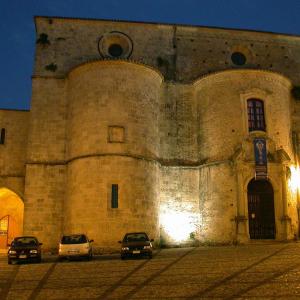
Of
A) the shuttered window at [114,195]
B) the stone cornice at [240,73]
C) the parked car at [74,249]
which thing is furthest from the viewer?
the stone cornice at [240,73]

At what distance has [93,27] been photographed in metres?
29.0

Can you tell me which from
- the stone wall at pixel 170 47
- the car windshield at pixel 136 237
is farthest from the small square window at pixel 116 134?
the car windshield at pixel 136 237

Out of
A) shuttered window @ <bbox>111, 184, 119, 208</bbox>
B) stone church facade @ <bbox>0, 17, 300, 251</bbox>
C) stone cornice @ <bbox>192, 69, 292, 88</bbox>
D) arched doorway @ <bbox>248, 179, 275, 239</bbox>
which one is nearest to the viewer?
shuttered window @ <bbox>111, 184, 119, 208</bbox>

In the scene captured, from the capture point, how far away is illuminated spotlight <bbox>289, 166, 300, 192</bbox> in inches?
1051

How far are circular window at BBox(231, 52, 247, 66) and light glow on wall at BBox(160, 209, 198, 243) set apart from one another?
35.2 ft

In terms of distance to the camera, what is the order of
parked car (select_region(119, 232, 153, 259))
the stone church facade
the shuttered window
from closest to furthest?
parked car (select_region(119, 232, 153, 259))
the shuttered window
the stone church facade

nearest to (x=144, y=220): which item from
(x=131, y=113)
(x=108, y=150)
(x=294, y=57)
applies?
(x=108, y=150)

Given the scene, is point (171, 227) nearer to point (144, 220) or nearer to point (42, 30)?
point (144, 220)

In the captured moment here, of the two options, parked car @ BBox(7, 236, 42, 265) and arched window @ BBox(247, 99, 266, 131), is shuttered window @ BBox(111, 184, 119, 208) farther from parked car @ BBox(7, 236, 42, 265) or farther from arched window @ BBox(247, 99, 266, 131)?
arched window @ BBox(247, 99, 266, 131)

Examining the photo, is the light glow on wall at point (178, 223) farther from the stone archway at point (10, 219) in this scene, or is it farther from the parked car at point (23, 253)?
the stone archway at point (10, 219)

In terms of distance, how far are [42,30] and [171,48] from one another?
825 cm

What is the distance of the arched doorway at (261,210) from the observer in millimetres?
25625

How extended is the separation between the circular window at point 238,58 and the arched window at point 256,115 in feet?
14.2

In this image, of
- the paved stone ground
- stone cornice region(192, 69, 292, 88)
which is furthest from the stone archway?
stone cornice region(192, 69, 292, 88)
